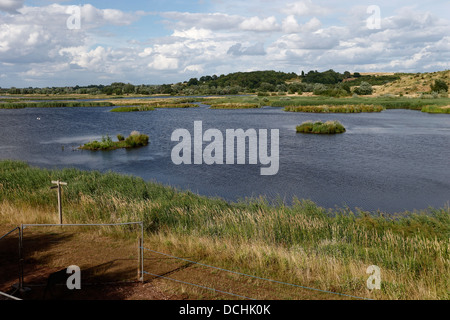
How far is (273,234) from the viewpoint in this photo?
11.4m

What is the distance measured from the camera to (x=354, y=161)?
2736 centimetres

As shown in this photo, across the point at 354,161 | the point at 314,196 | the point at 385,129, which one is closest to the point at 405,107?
the point at 385,129

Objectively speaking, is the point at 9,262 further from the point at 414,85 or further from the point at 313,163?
the point at 414,85

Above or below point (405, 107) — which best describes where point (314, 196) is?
below

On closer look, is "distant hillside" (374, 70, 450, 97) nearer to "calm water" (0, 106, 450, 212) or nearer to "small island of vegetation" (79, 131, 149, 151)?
"calm water" (0, 106, 450, 212)

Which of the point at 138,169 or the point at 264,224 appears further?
the point at 138,169

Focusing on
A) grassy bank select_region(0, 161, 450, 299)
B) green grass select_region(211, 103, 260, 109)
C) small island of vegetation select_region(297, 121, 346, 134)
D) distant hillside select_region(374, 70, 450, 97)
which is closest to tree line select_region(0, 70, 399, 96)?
distant hillside select_region(374, 70, 450, 97)

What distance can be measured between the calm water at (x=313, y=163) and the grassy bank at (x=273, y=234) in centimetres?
416

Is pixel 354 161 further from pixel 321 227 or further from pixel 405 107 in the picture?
pixel 405 107

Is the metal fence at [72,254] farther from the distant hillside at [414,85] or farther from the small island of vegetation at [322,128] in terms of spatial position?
the distant hillside at [414,85]

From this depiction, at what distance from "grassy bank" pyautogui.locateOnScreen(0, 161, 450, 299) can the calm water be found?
4165 millimetres
